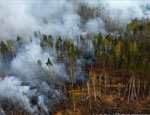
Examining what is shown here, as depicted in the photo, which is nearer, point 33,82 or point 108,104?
point 108,104

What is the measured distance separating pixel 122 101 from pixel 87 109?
28.7ft

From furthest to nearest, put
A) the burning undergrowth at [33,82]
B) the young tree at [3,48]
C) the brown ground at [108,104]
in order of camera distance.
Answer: the young tree at [3,48], the burning undergrowth at [33,82], the brown ground at [108,104]

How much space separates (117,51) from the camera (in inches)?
1679

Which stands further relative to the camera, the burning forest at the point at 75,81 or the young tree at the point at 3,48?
the young tree at the point at 3,48

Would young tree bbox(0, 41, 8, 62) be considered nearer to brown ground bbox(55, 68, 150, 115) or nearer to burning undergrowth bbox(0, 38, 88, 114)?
burning undergrowth bbox(0, 38, 88, 114)

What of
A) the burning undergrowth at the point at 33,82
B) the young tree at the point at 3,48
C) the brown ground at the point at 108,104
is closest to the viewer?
the brown ground at the point at 108,104

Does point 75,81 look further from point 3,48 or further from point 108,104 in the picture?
point 3,48

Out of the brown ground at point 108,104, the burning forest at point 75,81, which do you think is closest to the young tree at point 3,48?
the burning forest at point 75,81

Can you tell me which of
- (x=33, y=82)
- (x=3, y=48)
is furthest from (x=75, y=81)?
(x=3, y=48)

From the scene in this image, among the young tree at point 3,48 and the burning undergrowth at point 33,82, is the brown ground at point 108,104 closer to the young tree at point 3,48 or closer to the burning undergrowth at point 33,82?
the burning undergrowth at point 33,82

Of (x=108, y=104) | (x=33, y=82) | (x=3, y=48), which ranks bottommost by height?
(x=108, y=104)

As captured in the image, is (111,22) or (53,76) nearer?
(53,76)

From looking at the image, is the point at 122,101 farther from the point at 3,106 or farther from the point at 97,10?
the point at 97,10

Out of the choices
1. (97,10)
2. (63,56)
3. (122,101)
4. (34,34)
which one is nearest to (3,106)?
(122,101)
